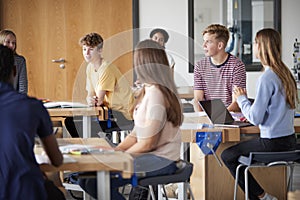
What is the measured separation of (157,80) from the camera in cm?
282

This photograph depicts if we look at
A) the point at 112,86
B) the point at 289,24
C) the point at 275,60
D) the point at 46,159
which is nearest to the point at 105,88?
the point at 112,86

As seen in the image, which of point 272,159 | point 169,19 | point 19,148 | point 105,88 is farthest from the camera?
point 169,19

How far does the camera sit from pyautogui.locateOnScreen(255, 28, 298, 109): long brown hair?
3.40 metres

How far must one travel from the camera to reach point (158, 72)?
9.21ft

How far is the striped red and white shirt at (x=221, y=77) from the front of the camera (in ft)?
13.8

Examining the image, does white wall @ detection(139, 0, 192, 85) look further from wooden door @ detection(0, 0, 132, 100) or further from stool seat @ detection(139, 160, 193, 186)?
stool seat @ detection(139, 160, 193, 186)

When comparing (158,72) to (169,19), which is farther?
(169,19)

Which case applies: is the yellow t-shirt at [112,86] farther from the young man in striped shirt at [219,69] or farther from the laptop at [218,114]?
the laptop at [218,114]

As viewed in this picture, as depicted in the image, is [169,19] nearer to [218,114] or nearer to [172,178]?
[218,114]

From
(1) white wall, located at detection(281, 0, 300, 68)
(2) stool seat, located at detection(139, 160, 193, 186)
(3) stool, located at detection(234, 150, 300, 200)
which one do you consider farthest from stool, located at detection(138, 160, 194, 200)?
(1) white wall, located at detection(281, 0, 300, 68)

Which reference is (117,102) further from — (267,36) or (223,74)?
(267,36)

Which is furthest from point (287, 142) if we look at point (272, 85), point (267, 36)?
point (267, 36)

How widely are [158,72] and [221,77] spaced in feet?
4.91

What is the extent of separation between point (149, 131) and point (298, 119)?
4.74 feet
